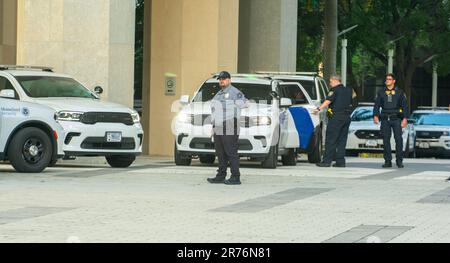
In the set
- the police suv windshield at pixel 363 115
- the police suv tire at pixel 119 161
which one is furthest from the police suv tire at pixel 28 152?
the police suv windshield at pixel 363 115

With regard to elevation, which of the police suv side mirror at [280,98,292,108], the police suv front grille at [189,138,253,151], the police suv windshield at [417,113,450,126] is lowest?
the police suv windshield at [417,113,450,126]

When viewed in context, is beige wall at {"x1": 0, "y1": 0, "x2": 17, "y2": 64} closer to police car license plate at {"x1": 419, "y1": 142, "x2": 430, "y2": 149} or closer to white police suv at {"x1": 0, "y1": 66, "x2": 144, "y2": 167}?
white police suv at {"x1": 0, "y1": 66, "x2": 144, "y2": 167}

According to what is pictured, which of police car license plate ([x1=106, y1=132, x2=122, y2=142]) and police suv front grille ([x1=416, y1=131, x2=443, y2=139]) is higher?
police car license plate ([x1=106, y1=132, x2=122, y2=142])

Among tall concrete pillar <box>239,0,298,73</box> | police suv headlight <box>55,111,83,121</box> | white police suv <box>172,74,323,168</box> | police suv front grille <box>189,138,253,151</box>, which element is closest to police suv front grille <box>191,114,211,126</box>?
white police suv <box>172,74,323,168</box>

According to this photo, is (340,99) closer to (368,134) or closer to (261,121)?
(261,121)

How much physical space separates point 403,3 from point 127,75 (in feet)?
97.4

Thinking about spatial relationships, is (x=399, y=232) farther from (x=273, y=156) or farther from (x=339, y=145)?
(x=339, y=145)

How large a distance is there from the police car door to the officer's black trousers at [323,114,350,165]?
0.77 metres

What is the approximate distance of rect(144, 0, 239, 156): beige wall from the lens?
3142 centimetres

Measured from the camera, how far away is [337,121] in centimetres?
2489

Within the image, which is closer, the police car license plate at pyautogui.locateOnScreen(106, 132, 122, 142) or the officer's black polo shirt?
the police car license plate at pyautogui.locateOnScreen(106, 132, 122, 142)

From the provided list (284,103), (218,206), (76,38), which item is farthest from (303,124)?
(218,206)

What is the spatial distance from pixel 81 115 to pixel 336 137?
5.60m

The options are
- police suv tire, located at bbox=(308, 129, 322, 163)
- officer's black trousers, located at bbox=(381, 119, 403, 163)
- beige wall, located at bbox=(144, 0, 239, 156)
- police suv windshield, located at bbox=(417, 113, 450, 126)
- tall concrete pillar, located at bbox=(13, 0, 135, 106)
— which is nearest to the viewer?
officer's black trousers, located at bbox=(381, 119, 403, 163)
